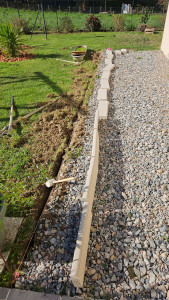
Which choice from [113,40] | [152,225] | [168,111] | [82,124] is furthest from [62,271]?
[113,40]

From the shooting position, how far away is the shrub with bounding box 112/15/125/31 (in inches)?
547

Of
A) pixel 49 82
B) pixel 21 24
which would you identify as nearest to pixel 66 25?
pixel 21 24

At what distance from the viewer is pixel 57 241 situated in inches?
106

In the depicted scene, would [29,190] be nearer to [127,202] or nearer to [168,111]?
[127,202]

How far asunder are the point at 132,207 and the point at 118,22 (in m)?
14.4

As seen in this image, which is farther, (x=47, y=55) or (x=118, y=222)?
(x=47, y=55)

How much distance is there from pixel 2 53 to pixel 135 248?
10.5 meters

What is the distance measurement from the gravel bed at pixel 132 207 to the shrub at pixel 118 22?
10728mm

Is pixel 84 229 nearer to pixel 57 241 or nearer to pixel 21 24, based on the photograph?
pixel 57 241

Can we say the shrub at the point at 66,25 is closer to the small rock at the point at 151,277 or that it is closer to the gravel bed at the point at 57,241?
the gravel bed at the point at 57,241

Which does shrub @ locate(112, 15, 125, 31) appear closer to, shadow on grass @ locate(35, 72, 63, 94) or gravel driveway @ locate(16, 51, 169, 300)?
shadow on grass @ locate(35, 72, 63, 94)

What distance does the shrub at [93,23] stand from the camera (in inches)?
556

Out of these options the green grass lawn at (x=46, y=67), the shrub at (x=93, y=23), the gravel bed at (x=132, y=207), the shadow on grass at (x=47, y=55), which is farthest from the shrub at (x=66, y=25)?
the gravel bed at (x=132, y=207)

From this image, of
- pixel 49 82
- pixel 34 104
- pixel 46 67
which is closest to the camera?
pixel 34 104
